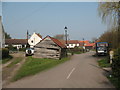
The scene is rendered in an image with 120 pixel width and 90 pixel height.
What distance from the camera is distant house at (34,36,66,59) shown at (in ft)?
88.0

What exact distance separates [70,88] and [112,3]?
13.5 m

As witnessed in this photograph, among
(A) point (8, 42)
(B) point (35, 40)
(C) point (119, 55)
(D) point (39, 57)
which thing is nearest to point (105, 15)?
(C) point (119, 55)

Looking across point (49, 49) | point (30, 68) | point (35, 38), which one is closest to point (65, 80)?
point (30, 68)

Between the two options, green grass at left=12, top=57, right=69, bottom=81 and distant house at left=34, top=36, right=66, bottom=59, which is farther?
distant house at left=34, top=36, right=66, bottom=59

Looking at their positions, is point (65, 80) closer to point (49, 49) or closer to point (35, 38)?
point (49, 49)

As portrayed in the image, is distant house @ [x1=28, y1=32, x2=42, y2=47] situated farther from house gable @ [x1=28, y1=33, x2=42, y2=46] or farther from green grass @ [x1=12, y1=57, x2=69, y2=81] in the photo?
green grass @ [x1=12, y1=57, x2=69, y2=81]

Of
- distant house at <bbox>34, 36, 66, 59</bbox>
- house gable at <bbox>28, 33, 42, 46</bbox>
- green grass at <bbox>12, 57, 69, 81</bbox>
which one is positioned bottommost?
green grass at <bbox>12, 57, 69, 81</bbox>

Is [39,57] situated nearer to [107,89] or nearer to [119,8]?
[119,8]

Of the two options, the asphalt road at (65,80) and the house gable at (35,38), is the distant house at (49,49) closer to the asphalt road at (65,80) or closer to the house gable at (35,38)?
the asphalt road at (65,80)

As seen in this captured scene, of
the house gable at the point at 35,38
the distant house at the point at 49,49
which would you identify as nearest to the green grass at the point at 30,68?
the distant house at the point at 49,49

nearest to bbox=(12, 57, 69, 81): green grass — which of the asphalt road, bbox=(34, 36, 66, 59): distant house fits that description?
the asphalt road

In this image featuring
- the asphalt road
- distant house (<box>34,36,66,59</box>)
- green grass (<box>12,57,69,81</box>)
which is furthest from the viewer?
distant house (<box>34,36,66,59</box>)

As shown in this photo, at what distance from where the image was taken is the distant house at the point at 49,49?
2683 centimetres

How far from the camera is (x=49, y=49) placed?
27.3m
